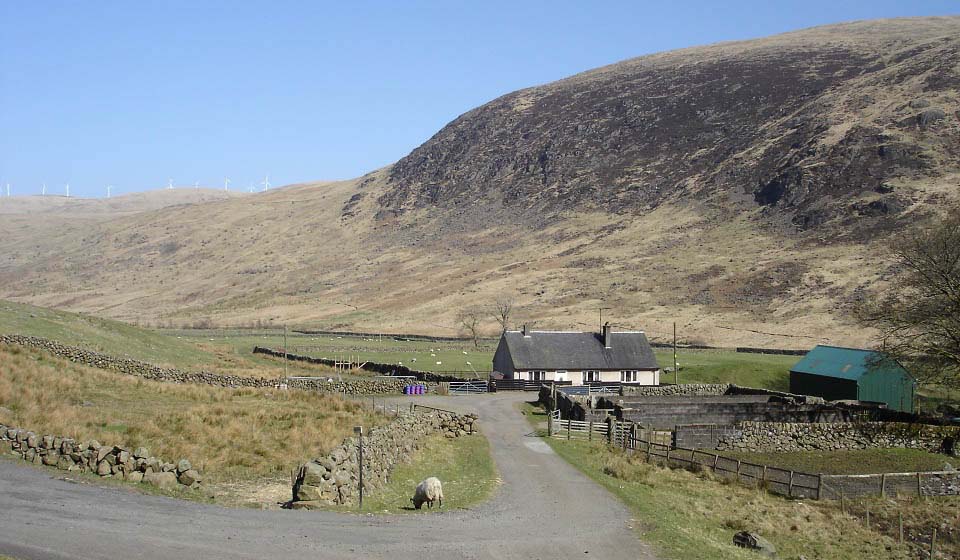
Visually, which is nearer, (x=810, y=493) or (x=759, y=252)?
(x=810, y=493)

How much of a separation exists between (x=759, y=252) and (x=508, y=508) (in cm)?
12853

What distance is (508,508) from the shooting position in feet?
76.9

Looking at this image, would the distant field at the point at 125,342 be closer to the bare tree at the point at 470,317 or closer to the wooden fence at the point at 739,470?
the wooden fence at the point at 739,470

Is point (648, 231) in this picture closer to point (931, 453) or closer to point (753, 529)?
point (931, 453)

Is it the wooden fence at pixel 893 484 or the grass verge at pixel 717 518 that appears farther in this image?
the wooden fence at pixel 893 484

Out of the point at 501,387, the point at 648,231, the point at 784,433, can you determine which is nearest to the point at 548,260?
the point at 648,231

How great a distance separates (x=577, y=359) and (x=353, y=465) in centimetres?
4274

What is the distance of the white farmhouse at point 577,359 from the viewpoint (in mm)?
64250

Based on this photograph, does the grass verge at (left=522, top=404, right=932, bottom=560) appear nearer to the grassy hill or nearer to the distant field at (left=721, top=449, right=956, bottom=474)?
the distant field at (left=721, top=449, right=956, bottom=474)

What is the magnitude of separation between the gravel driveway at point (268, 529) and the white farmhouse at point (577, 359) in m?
39.5

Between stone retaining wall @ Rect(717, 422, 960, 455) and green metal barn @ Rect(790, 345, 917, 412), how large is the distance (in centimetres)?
468

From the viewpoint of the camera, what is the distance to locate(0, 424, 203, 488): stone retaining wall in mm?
22016

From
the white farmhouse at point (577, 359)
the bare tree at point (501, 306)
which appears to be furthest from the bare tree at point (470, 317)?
the white farmhouse at point (577, 359)

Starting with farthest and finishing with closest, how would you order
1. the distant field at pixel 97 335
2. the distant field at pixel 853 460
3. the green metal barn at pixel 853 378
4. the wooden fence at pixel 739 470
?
the distant field at pixel 97 335
the green metal barn at pixel 853 378
the distant field at pixel 853 460
the wooden fence at pixel 739 470
